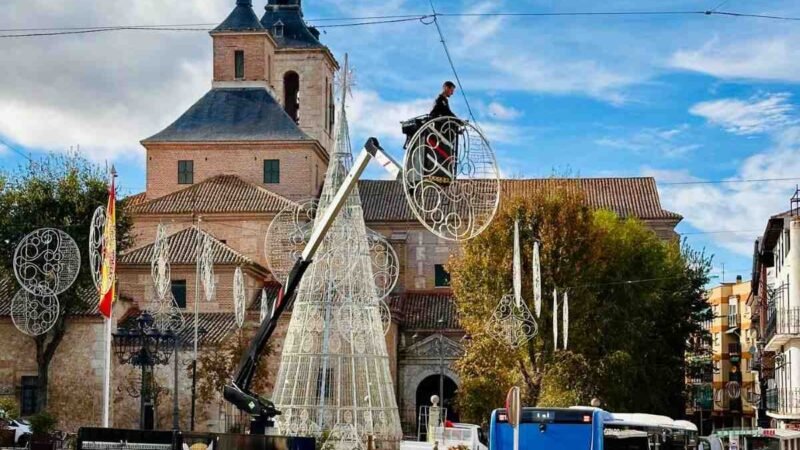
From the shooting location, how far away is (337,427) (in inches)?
1473

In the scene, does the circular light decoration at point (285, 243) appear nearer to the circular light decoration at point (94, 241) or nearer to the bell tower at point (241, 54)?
the circular light decoration at point (94, 241)

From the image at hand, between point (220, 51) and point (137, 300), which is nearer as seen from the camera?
point (137, 300)

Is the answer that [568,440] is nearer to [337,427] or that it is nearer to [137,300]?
[337,427]

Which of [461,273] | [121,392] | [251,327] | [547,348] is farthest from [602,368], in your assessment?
[121,392]

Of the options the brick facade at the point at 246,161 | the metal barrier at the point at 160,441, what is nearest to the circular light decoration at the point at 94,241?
the metal barrier at the point at 160,441

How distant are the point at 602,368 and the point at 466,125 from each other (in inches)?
1329

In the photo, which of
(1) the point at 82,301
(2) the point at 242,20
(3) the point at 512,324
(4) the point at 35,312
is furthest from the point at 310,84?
(4) the point at 35,312

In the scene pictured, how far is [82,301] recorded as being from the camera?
5466 cm

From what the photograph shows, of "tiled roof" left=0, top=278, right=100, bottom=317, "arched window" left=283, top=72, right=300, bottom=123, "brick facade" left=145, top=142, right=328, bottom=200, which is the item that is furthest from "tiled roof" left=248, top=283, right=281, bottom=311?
"arched window" left=283, top=72, right=300, bottom=123

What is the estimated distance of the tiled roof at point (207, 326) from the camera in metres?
54.5

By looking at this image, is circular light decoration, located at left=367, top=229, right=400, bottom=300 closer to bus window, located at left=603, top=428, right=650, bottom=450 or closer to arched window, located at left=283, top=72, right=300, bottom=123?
bus window, located at left=603, top=428, right=650, bottom=450

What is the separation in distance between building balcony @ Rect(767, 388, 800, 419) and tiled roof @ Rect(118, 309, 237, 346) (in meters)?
19.8

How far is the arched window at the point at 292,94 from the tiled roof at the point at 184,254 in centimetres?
1853

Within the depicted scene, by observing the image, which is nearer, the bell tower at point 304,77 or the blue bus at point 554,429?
the blue bus at point 554,429
